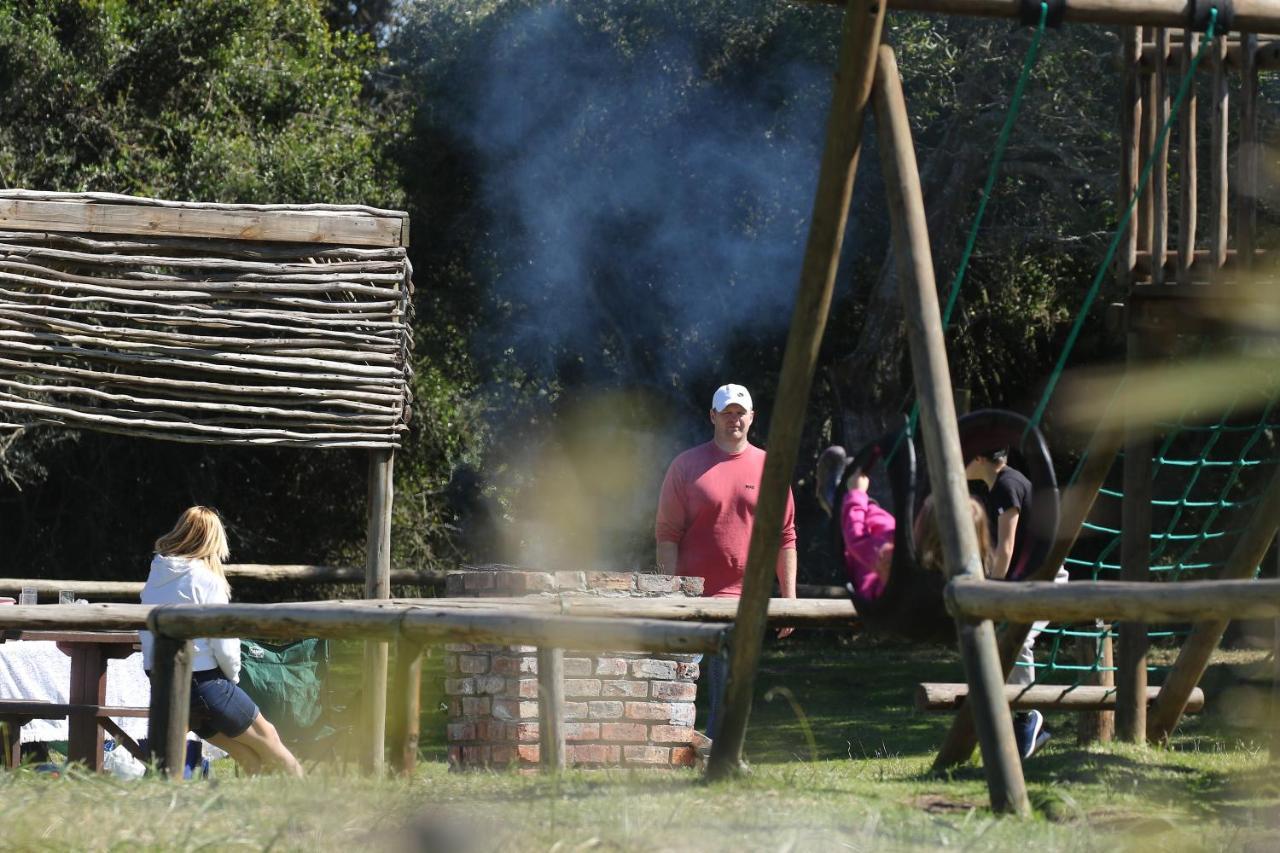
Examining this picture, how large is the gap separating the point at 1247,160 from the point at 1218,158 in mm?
259

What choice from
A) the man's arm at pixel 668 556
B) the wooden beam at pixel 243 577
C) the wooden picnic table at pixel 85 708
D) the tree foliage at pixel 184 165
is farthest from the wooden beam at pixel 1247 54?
the tree foliage at pixel 184 165

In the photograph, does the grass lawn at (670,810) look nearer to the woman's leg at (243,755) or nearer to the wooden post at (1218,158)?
the woman's leg at (243,755)

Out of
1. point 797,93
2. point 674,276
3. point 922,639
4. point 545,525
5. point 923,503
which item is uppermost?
point 797,93

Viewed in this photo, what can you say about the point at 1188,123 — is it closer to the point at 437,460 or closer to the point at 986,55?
the point at 986,55

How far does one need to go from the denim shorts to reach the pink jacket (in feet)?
8.75

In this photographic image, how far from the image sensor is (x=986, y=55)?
41.8 ft

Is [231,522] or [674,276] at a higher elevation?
[674,276]

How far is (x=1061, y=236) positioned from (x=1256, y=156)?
7.84m

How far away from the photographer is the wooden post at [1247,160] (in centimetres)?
544

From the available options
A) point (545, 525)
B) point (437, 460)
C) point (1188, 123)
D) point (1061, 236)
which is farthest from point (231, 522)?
point (1188, 123)

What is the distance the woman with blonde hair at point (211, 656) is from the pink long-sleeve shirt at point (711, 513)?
69.3 inches

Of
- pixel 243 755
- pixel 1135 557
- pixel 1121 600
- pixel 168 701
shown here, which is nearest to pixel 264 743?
pixel 243 755

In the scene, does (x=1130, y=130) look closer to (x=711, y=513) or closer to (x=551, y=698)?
(x=711, y=513)

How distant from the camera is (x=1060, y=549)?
5.68m
